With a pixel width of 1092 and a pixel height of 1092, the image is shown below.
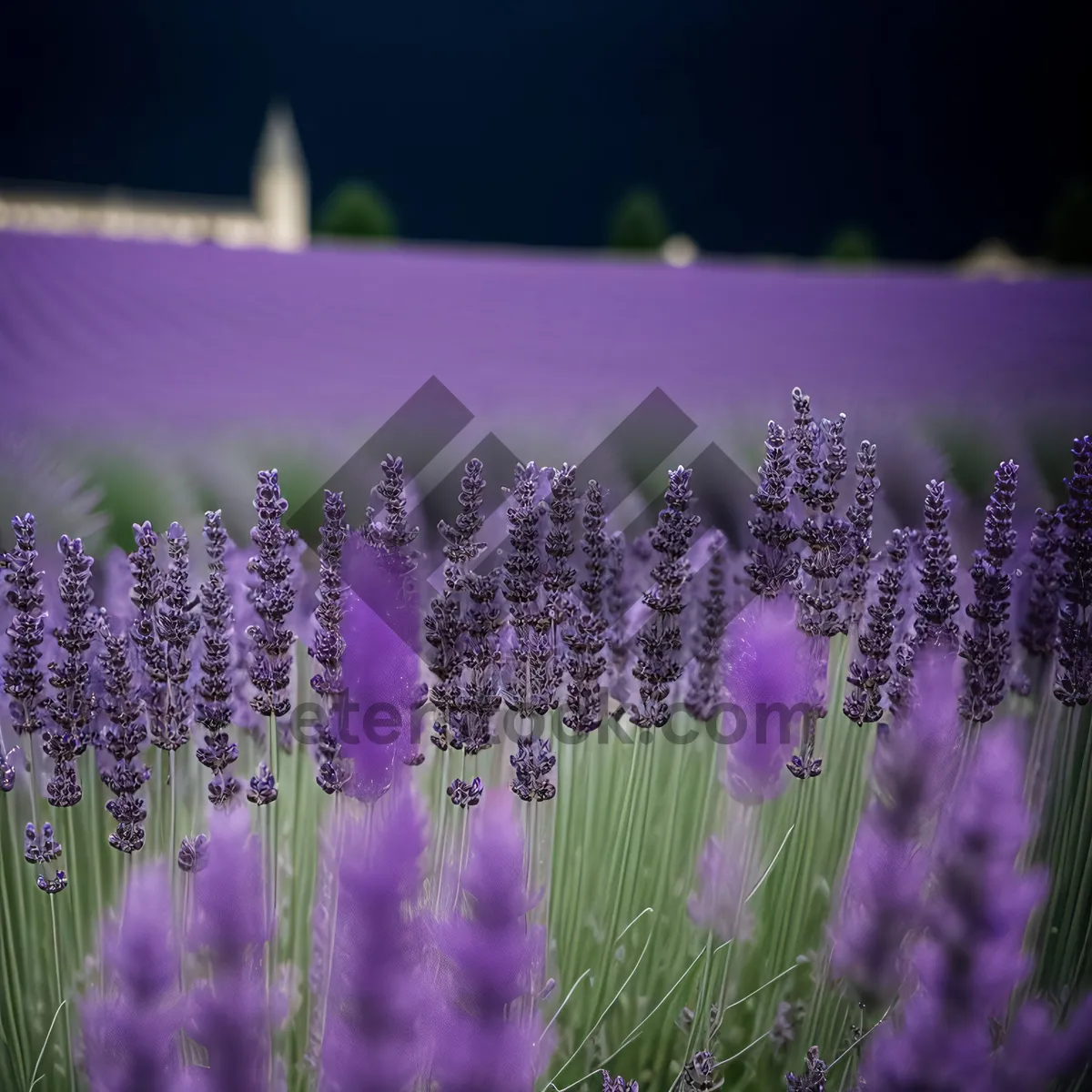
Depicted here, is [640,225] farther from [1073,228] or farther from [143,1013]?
[143,1013]

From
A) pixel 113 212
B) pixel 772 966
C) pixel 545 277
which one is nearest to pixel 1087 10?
pixel 545 277

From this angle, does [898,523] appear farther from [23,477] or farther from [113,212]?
[113,212]

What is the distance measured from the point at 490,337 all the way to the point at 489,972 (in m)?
1.84

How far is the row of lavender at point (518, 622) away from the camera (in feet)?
1.90

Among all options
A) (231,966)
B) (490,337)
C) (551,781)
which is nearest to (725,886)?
(551,781)

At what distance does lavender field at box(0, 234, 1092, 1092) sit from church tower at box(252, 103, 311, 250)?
1167cm

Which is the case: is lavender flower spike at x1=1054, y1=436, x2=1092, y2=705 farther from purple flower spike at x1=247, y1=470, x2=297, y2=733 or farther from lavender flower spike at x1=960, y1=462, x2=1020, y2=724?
purple flower spike at x1=247, y1=470, x2=297, y2=733

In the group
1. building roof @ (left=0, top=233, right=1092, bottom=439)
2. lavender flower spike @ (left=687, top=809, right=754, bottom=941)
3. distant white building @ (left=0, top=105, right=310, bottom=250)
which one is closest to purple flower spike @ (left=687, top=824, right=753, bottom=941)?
lavender flower spike @ (left=687, top=809, right=754, bottom=941)

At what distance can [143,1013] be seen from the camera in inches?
18.6

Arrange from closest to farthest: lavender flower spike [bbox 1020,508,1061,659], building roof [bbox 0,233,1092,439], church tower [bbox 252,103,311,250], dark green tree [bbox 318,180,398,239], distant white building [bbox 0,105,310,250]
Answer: lavender flower spike [bbox 1020,508,1061,659] → building roof [bbox 0,233,1092,439] → distant white building [bbox 0,105,310,250] → dark green tree [bbox 318,180,398,239] → church tower [bbox 252,103,311,250]

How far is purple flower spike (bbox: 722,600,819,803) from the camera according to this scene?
63 centimetres

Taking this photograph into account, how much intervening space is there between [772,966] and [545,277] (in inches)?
88.6

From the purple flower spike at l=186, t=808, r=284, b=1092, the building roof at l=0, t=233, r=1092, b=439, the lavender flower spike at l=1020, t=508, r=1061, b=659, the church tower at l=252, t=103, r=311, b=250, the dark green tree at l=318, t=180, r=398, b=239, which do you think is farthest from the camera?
the church tower at l=252, t=103, r=311, b=250

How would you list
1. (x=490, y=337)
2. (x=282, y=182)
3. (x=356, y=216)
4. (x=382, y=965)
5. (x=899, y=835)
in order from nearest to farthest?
(x=382, y=965) < (x=899, y=835) < (x=490, y=337) < (x=356, y=216) < (x=282, y=182)
